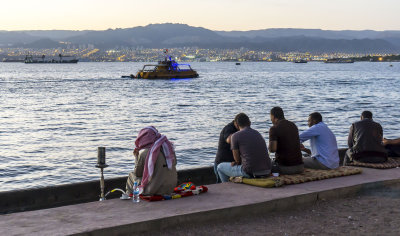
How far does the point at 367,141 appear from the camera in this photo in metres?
9.98

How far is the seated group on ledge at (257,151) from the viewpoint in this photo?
7398mm

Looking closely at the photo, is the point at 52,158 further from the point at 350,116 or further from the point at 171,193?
the point at 350,116

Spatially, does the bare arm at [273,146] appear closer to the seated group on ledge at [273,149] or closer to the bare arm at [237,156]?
the seated group on ledge at [273,149]

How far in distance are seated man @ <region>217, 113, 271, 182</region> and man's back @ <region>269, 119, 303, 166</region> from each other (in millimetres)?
462

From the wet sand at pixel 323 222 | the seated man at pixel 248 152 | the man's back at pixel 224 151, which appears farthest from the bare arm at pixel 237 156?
the wet sand at pixel 323 222

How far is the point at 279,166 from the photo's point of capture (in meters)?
8.96

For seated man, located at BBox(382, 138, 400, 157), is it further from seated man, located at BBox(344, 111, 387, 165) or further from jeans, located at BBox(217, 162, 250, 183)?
jeans, located at BBox(217, 162, 250, 183)

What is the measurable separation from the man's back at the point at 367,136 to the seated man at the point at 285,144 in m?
1.61

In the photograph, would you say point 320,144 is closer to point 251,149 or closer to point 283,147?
point 283,147

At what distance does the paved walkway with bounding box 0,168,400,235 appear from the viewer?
20.0 feet

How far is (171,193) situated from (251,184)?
4.44ft

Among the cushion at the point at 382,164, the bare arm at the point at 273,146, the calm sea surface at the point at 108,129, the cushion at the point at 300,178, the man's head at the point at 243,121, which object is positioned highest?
the man's head at the point at 243,121

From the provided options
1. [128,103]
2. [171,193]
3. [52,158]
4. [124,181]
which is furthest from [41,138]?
[128,103]

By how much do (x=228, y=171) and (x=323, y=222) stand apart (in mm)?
2254
